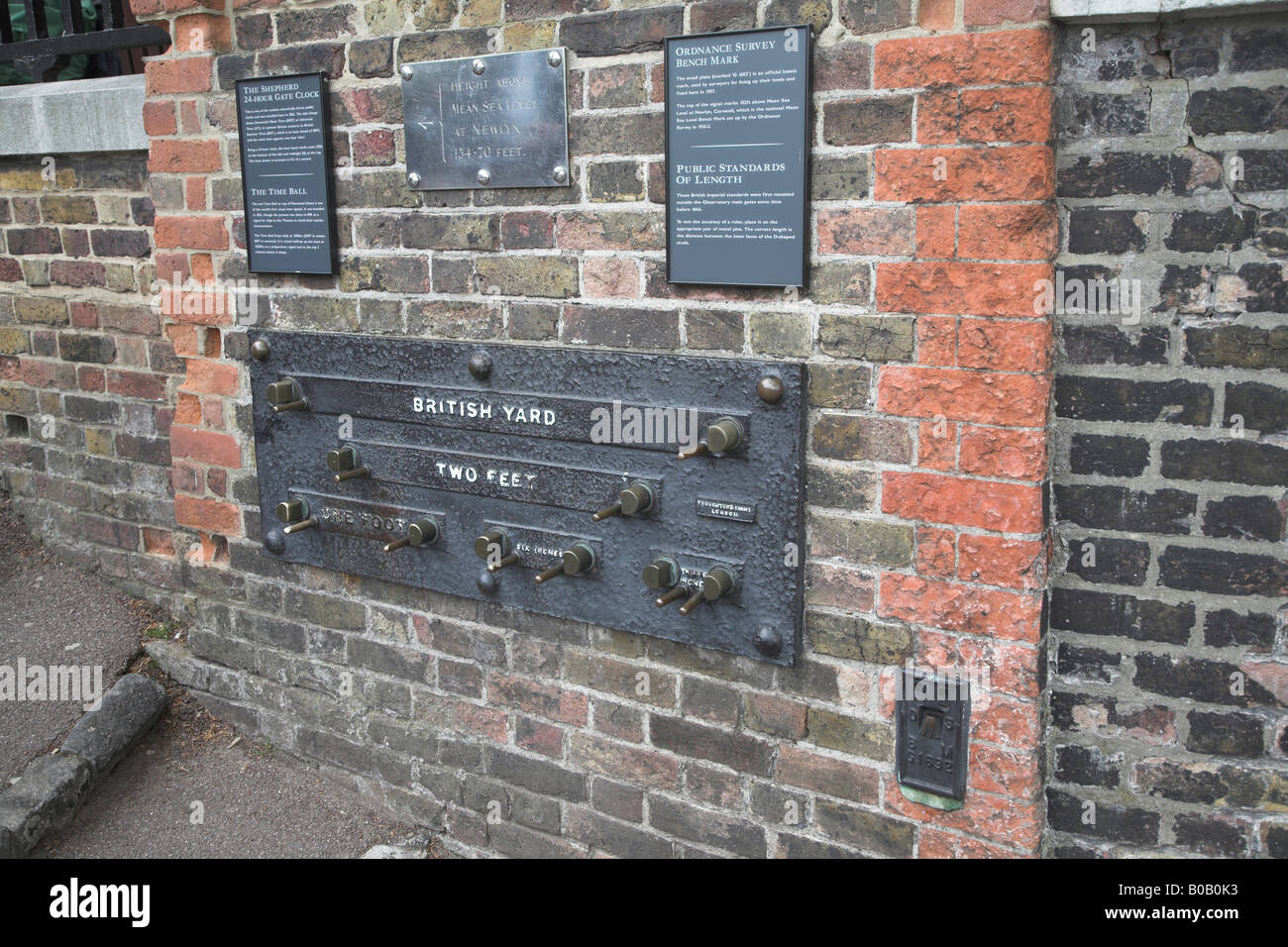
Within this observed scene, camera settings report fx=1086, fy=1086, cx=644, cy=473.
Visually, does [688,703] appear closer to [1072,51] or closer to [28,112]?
[1072,51]

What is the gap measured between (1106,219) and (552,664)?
5.28ft

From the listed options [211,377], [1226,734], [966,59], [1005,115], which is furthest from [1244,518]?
[211,377]

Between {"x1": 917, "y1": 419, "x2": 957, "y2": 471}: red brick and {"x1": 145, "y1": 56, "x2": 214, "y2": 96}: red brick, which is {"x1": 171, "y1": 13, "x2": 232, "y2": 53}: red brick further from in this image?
{"x1": 917, "y1": 419, "x2": 957, "y2": 471}: red brick

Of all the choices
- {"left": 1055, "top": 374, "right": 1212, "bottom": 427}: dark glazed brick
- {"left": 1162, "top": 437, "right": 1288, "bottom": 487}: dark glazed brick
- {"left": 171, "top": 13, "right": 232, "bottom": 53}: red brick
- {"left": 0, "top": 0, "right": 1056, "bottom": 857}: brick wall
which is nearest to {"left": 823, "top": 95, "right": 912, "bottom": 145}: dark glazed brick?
{"left": 0, "top": 0, "right": 1056, "bottom": 857}: brick wall

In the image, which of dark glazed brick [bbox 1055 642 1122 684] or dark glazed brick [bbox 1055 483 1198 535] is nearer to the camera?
dark glazed brick [bbox 1055 483 1198 535]

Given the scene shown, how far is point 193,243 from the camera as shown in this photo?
10.2 ft

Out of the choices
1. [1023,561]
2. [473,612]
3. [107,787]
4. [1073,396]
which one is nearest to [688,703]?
[473,612]

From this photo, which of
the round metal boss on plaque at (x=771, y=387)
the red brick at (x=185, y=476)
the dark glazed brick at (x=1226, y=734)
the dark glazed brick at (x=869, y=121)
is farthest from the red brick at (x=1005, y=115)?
the red brick at (x=185, y=476)

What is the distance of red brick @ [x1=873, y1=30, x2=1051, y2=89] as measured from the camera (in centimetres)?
192

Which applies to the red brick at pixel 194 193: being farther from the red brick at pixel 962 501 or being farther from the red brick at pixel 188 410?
the red brick at pixel 962 501

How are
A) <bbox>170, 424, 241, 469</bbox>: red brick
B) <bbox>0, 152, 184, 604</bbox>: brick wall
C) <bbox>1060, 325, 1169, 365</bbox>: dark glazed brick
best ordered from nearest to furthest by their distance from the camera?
<bbox>1060, 325, 1169, 365</bbox>: dark glazed brick, <bbox>170, 424, 241, 469</bbox>: red brick, <bbox>0, 152, 184, 604</bbox>: brick wall

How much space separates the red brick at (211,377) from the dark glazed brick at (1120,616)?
2.29m

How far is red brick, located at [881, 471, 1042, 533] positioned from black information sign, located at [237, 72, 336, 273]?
1594 millimetres

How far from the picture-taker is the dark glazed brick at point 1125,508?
2057 mm
